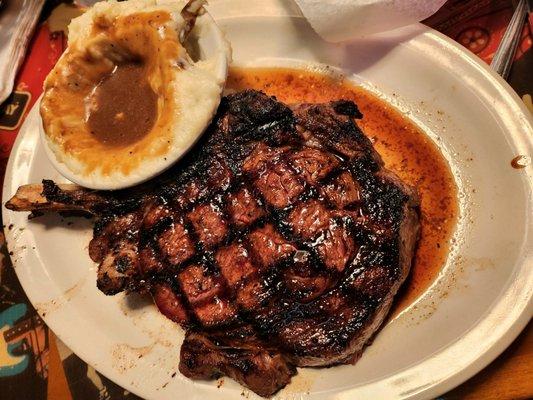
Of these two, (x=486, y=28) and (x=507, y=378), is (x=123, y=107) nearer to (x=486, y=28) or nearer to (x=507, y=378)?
(x=486, y=28)

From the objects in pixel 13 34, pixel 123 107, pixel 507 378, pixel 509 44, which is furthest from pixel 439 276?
pixel 13 34

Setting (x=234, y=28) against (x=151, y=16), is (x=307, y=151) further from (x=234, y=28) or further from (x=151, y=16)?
(x=234, y=28)

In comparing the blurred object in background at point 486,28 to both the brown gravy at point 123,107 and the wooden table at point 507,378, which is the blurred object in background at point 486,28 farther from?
the brown gravy at point 123,107

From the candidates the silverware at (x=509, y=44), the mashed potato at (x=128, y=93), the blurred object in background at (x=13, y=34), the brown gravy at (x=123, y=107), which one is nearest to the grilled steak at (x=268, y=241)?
the mashed potato at (x=128, y=93)

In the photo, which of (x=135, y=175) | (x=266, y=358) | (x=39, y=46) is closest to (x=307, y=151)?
(x=135, y=175)

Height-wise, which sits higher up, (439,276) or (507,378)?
(439,276)

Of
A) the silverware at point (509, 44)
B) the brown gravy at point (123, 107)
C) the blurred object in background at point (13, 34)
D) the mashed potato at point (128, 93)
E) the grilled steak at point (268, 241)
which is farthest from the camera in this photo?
the blurred object in background at point (13, 34)

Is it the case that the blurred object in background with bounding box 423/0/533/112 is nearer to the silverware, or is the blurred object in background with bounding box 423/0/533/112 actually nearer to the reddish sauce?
the silverware
